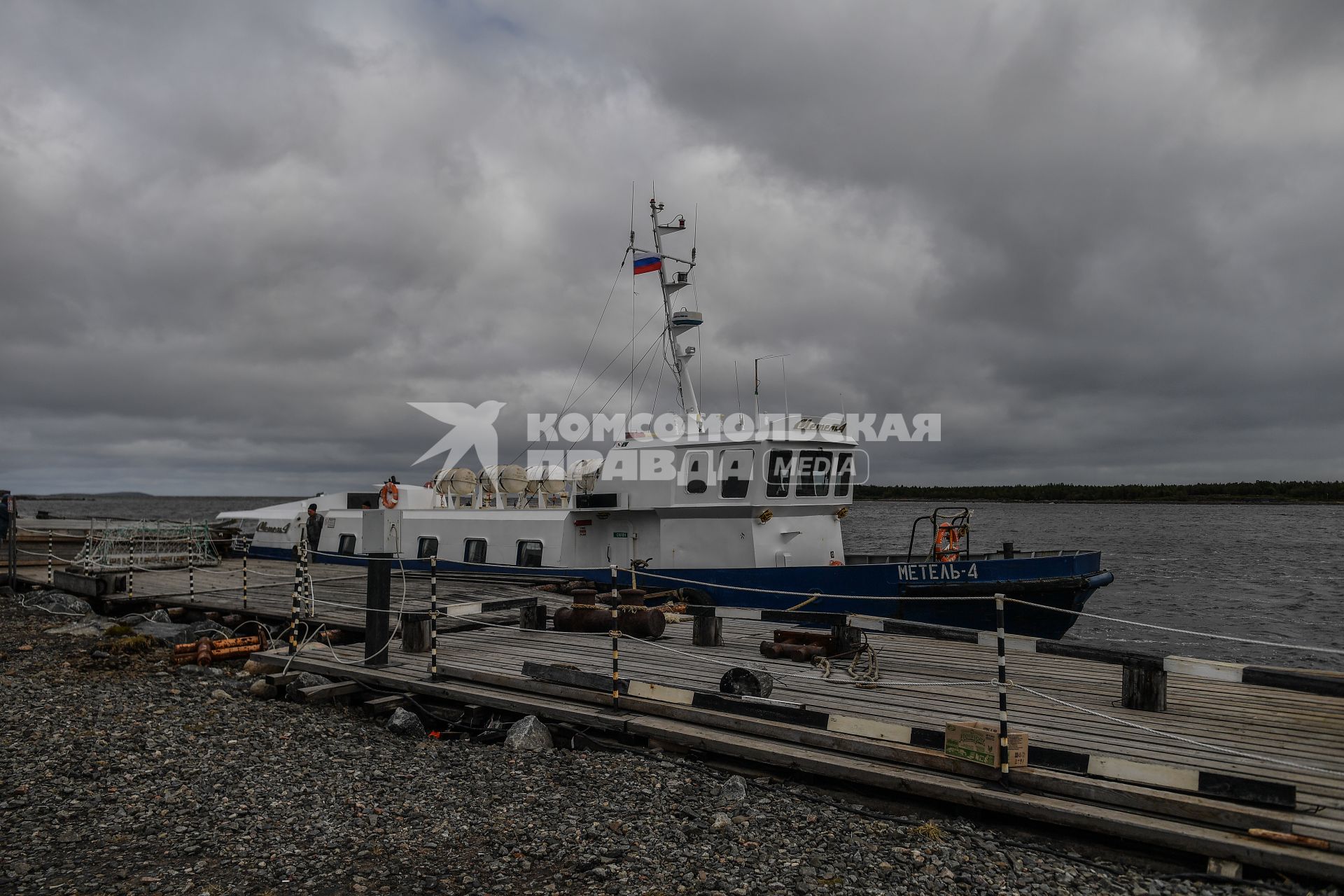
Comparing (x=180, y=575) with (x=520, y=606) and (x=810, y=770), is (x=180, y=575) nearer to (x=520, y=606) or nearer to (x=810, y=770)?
(x=520, y=606)

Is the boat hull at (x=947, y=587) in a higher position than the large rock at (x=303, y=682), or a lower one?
higher

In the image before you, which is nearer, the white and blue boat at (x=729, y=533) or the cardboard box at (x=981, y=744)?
the cardboard box at (x=981, y=744)

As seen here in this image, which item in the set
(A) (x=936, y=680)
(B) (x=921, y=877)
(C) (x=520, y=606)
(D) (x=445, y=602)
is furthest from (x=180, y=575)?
(B) (x=921, y=877)

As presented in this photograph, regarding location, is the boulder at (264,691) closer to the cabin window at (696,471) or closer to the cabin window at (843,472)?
the cabin window at (696,471)

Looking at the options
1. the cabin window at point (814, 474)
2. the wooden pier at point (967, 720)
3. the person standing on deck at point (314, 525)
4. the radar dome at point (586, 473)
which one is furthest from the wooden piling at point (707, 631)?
the person standing on deck at point (314, 525)

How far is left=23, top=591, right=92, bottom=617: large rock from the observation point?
1822 cm

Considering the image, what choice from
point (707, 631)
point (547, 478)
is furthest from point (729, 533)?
point (547, 478)

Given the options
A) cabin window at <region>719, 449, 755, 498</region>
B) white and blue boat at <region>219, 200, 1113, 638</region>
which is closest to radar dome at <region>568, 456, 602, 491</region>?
white and blue boat at <region>219, 200, 1113, 638</region>

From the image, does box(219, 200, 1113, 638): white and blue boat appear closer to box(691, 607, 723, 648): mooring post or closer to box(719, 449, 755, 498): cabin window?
box(719, 449, 755, 498): cabin window

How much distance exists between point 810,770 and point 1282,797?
128 inches

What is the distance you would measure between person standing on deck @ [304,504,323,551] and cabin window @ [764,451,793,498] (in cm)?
1597

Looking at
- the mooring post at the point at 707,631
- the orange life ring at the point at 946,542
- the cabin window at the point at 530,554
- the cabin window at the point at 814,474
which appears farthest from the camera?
the cabin window at the point at 530,554

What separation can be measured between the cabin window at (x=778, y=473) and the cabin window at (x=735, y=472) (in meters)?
0.36

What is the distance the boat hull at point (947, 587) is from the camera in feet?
46.9
